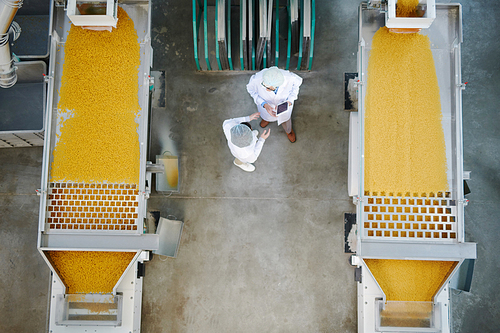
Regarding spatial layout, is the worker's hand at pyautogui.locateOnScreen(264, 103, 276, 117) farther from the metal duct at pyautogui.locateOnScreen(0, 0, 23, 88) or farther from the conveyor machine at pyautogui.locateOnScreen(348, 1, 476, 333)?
the metal duct at pyautogui.locateOnScreen(0, 0, 23, 88)

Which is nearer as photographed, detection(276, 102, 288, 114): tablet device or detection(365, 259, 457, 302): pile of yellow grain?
detection(365, 259, 457, 302): pile of yellow grain

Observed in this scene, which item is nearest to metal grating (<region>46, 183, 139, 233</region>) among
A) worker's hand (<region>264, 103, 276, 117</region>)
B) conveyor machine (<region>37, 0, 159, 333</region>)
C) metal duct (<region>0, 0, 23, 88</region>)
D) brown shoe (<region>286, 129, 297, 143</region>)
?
conveyor machine (<region>37, 0, 159, 333</region>)

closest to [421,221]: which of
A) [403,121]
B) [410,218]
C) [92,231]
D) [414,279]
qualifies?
[410,218]

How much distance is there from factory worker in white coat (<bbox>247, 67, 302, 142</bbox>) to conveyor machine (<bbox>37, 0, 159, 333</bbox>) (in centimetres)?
104

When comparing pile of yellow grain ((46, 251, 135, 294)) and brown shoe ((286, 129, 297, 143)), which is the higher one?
brown shoe ((286, 129, 297, 143))

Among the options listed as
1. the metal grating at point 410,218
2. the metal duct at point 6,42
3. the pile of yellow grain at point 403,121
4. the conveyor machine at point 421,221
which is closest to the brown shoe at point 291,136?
the conveyor machine at point 421,221

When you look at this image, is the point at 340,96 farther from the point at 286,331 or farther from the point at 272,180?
the point at 286,331

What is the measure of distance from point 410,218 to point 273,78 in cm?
171

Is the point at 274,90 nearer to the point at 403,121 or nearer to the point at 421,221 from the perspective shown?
the point at 403,121

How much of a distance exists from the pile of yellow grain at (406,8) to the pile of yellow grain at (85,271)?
3.36 meters

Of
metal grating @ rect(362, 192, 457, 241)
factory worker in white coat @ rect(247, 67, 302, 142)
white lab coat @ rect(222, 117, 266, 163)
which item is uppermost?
factory worker in white coat @ rect(247, 67, 302, 142)

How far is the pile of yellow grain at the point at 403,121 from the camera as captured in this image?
120 inches

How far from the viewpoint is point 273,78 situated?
2930 millimetres

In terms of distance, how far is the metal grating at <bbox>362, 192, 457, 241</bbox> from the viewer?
3.00 metres
